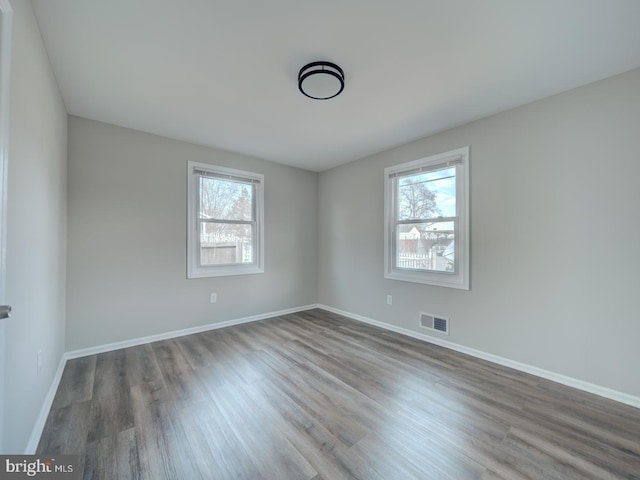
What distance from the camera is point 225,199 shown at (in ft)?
12.8

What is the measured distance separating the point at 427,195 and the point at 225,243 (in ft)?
9.37

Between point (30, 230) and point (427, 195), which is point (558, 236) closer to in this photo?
point (427, 195)

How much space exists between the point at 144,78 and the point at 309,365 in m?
2.93

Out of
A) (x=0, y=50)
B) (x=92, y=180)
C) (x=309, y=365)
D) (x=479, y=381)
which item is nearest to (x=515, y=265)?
(x=479, y=381)

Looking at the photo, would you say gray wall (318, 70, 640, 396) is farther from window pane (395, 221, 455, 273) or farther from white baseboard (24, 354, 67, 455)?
white baseboard (24, 354, 67, 455)

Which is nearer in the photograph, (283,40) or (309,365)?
(283,40)

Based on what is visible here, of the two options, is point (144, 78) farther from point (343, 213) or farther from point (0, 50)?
point (343, 213)

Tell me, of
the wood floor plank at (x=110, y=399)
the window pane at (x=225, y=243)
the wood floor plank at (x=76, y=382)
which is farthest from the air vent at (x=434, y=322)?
the wood floor plank at (x=76, y=382)

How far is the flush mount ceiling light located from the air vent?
8.80ft

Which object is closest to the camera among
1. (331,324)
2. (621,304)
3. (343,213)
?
(621,304)

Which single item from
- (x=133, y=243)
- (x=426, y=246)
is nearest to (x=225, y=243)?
(x=133, y=243)

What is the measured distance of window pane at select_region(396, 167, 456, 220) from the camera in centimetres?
314

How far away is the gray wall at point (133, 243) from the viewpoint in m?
2.84

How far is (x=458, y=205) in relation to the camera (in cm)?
304
